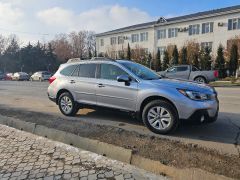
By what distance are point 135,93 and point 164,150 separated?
74.9 inches

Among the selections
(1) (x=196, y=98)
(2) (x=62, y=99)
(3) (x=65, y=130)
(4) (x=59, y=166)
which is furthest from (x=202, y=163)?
(2) (x=62, y=99)

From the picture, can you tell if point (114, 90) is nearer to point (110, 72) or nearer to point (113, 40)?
point (110, 72)

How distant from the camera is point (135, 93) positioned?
6.23 meters

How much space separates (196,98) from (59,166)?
3.11 m

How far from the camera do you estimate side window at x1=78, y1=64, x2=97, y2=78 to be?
290 inches

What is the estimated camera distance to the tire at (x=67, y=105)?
7.80 meters

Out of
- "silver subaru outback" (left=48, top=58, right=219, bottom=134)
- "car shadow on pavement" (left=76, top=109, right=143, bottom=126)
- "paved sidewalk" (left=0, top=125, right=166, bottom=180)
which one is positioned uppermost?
"silver subaru outback" (left=48, top=58, right=219, bottom=134)

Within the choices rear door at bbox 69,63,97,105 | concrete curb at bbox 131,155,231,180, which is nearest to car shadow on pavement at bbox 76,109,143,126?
rear door at bbox 69,63,97,105

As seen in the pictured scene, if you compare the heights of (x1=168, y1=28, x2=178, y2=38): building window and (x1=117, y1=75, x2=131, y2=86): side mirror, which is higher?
(x1=168, y1=28, x2=178, y2=38): building window

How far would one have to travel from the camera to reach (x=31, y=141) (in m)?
5.63

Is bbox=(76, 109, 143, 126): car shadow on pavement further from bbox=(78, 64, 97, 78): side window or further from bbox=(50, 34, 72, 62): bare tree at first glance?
bbox=(50, 34, 72, 62): bare tree

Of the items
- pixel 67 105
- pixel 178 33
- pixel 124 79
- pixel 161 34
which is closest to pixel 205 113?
pixel 124 79

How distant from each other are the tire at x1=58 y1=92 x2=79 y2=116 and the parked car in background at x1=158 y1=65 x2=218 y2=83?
12453 mm

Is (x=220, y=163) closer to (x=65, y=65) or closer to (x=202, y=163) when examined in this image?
(x=202, y=163)
